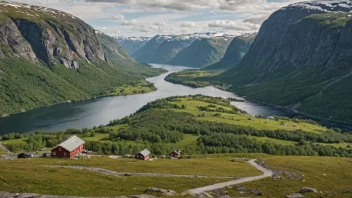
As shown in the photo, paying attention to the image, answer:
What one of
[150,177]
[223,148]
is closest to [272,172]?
[150,177]

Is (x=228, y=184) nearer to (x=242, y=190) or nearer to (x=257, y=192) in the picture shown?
(x=242, y=190)

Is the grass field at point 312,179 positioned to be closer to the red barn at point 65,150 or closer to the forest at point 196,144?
the forest at point 196,144

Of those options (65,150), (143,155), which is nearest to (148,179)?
(65,150)

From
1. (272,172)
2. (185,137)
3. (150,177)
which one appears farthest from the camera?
(185,137)

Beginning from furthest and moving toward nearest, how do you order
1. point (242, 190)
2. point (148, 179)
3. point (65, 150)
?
point (65, 150), point (148, 179), point (242, 190)

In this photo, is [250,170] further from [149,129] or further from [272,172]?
[149,129]

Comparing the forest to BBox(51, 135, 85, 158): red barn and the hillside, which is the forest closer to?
the hillside

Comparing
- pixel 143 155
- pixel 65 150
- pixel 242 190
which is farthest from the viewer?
pixel 143 155

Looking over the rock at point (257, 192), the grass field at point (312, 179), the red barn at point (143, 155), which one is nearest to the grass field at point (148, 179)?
the grass field at point (312, 179)
